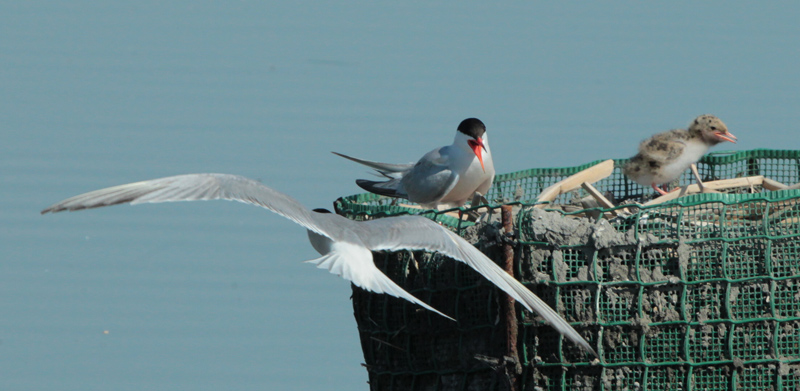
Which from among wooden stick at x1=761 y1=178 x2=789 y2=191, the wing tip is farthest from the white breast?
the wing tip

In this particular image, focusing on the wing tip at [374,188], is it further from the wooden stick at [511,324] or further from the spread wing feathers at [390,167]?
the wooden stick at [511,324]

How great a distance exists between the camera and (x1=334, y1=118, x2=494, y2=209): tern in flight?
567 cm

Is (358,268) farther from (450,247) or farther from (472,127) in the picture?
(472,127)

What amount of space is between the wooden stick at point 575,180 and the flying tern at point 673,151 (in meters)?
0.19

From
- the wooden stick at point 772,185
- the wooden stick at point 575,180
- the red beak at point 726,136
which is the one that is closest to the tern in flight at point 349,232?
the wooden stick at point 575,180

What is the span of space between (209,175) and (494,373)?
1.27 metres

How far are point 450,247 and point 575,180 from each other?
137cm

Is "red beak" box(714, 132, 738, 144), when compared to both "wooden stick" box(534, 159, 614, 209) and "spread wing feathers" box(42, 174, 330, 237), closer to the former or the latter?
"wooden stick" box(534, 159, 614, 209)

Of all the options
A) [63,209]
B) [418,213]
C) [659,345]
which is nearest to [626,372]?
[659,345]

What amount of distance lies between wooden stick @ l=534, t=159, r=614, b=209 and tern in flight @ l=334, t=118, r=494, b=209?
432 mm

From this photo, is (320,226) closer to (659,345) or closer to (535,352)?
(535,352)

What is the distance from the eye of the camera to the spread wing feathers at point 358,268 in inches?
155

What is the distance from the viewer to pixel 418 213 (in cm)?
468

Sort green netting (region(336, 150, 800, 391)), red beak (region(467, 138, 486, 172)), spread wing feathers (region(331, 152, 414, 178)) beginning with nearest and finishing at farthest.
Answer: green netting (region(336, 150, 800, 391)) → red beak (region(467, 138, 486, 172)) → spread wing feathers (region(331, 152, 414, 178))
